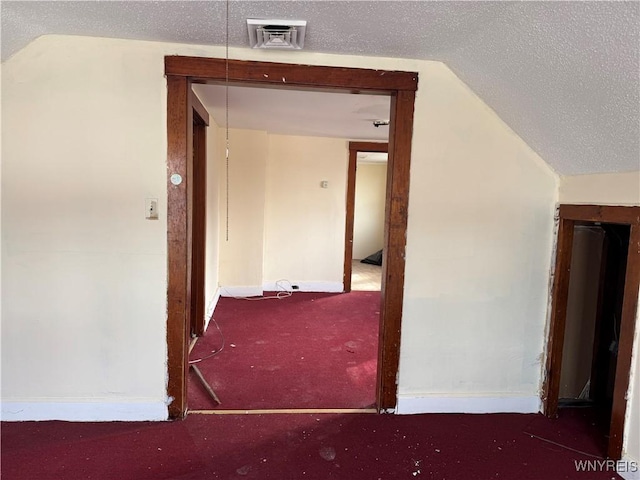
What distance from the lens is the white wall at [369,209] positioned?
8.98m

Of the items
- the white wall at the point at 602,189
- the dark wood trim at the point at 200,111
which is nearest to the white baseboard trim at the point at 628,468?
the white wall at the point at 602,189

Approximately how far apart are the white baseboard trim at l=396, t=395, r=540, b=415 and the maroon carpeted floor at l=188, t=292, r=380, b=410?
0.25 metres

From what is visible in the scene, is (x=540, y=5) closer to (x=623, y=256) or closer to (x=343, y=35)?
(x=343, y=35)

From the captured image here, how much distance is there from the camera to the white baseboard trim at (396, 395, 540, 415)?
2.32 m

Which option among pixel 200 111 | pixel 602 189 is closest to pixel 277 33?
pixel 200 111

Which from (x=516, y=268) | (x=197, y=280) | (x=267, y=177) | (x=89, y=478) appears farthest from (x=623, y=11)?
(x=267, y=177)

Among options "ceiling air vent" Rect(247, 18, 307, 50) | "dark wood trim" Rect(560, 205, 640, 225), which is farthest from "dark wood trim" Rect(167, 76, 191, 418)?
"dark wood trim" Rect(560, 205, 640, 225)

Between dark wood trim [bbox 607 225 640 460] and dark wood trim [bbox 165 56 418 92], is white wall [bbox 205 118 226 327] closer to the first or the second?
dark wood trim [bbox 165 56 418 92]

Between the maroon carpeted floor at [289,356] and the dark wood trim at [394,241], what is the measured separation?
0.91 feet

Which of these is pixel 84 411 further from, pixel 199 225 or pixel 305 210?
pixel 305 210

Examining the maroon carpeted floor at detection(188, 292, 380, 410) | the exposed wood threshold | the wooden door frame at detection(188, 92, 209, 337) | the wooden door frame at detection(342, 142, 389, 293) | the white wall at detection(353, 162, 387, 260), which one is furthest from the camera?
the white wall at detection(353, 162, 387, 260)

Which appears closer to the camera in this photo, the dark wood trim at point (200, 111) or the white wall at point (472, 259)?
the white wall at point (472, 259)

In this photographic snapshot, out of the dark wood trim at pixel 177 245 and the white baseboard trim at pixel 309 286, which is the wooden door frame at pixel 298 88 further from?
the white baseboard trim at pixel 309 286

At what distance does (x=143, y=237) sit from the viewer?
209 cm
